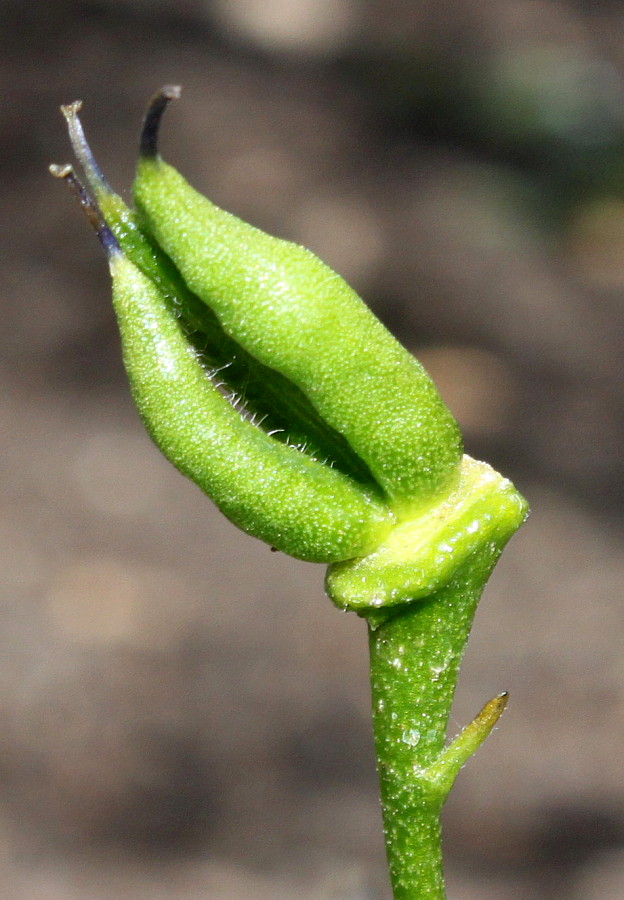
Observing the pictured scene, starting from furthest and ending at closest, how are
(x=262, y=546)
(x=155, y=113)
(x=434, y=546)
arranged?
(x=262, y=546) → (x=434, y=546) → (x=155, y=113)

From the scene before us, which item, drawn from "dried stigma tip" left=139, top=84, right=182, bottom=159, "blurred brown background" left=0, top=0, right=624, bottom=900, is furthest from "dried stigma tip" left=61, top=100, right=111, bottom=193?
"blurred brown background" left=0, top=0, right=624, bottom=900

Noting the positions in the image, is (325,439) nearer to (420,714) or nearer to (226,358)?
(226,358)

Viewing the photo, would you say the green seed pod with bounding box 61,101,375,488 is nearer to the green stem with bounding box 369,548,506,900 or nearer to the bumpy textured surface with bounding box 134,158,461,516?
the bumpy textured surface with bounding box 134,158,461,516

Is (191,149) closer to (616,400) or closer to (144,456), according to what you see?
(144,456)

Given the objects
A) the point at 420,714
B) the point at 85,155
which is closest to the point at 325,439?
the point at 420,714

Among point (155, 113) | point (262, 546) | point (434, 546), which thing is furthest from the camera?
point (262, 546)

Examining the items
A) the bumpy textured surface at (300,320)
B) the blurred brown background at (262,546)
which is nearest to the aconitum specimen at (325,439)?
the bumpy textured surface at (300,320)

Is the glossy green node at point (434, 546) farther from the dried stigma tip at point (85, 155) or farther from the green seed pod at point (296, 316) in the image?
the dried stigma tip at point (85, 155)

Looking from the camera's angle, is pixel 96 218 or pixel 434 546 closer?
pixel 96 218
